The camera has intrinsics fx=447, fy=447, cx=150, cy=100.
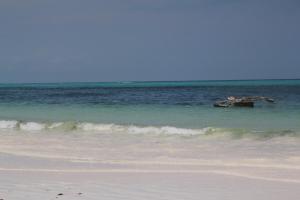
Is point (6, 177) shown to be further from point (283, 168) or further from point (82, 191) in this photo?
point (283, 168)

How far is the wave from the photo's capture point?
14812mm

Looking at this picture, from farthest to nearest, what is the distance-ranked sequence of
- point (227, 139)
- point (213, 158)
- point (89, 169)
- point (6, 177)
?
point (227, 139)
point (213, 158)
point (89, 169)
point (6, 177)

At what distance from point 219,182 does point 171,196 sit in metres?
1.35

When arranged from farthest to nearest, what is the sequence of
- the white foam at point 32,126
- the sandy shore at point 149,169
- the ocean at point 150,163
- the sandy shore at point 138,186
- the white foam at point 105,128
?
the white foam at point 32,126
the white foam at point 105,128
the ocean at point 150,163
the sandy shore at point 149,169
the sandy shore at point 138,186

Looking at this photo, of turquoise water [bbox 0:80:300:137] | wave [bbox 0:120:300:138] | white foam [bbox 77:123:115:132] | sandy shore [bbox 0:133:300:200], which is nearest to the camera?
sandy shore [bbox 0:133:300:200]

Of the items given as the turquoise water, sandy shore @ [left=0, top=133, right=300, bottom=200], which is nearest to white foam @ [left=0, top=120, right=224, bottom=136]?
the turquoise water

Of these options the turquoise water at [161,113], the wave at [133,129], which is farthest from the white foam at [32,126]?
the turquoise water at [161,113]

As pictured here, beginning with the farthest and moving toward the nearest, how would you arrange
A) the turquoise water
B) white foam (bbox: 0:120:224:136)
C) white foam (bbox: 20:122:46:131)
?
the turquoise water, white foam (bbox: 20:122:46:131), white foam (bbox: 0:120:224:136)

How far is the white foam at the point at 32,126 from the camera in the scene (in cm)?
1873

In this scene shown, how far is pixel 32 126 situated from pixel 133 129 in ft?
16.7

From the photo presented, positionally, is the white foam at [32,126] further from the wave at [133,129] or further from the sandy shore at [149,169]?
the sandy shore at [149,169]

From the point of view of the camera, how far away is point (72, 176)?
8070 mm

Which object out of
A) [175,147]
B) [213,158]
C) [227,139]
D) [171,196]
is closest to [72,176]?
[171,196]

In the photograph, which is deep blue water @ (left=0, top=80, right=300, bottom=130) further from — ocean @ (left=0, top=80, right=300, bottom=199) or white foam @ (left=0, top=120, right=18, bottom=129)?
ocean @ (left=0, top=80, right=300, bottom=199)
